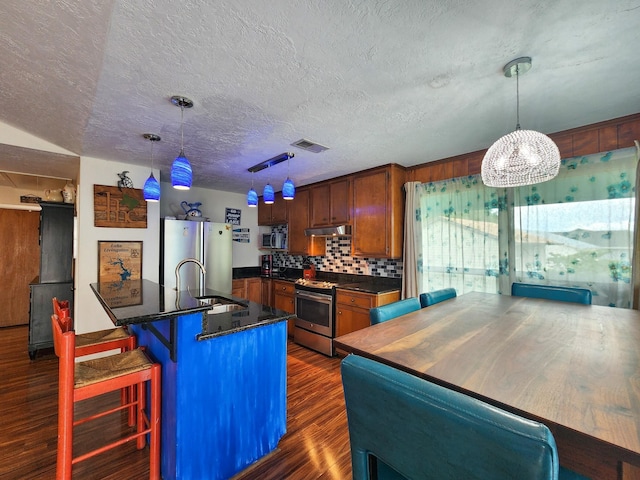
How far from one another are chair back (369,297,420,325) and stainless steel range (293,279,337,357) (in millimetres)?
1609

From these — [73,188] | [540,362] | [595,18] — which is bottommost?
[540,362]

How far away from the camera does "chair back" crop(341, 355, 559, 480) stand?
0.53 meters

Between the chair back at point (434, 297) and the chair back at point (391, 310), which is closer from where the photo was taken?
the chair back at point (391, 310)

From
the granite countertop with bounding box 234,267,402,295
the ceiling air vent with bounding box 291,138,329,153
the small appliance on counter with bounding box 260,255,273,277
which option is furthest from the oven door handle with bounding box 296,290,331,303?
the ceiling air vent with bounding box 291,138,329,153

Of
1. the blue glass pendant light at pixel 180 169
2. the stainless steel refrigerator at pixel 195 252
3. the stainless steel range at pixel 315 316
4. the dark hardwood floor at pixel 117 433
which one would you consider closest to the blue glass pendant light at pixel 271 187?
the blue glass pendant light at pixel 180 169

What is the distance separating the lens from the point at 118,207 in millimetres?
3049

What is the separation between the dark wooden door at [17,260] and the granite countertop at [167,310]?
394cm

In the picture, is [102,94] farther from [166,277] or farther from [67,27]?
[166,277]

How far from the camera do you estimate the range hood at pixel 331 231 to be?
11.7ft

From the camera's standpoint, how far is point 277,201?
476cm

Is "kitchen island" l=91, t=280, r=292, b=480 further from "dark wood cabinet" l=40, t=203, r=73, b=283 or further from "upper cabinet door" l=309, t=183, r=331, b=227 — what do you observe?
"dark wood cabinet" l=40, t=203, r=73, b=283

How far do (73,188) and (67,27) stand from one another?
3.12 m

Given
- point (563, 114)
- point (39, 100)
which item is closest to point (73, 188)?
point (39, 100)

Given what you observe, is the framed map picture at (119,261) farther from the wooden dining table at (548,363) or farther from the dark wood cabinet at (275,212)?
the wooden dining table at (548,363)
